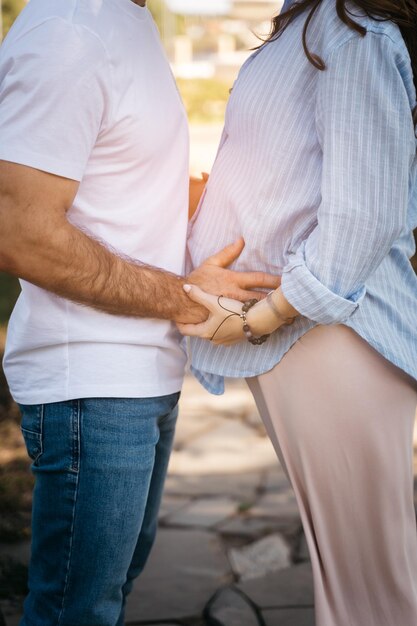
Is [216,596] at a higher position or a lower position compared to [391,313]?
lower

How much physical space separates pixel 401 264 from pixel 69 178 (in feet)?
2.38

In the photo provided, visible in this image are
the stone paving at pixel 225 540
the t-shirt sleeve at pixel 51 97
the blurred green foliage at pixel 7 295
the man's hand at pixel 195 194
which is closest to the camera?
the t-shirt sleeve at pixel 51 97

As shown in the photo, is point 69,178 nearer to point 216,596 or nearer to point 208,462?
point 216,596

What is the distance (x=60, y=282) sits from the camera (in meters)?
1.62

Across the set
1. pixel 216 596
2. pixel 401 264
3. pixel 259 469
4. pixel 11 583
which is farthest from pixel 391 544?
pixel 259 469

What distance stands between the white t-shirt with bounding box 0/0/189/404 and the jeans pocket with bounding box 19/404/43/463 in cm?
2

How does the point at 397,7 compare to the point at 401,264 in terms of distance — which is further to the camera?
the point at 401,264

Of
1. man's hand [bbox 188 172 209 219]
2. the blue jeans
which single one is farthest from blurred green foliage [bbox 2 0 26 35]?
the blue jeans

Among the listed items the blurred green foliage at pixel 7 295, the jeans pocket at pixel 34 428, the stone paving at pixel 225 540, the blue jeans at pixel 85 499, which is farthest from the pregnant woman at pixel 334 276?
the blurred green foliage at pixel 7 295

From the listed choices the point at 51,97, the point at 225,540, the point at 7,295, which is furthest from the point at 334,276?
the point at 7,295

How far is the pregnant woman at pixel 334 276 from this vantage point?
156 cm

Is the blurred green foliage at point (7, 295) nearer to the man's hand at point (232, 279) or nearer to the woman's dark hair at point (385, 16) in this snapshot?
the man's hand at point (232, 279)

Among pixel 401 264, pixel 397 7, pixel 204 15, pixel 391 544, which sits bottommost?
pixel 204 15

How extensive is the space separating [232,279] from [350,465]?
0.45 metres
